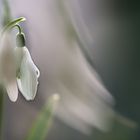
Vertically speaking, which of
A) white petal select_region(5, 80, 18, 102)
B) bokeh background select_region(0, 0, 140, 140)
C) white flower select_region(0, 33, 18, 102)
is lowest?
bokeh background select_region(0, 0, 140, 140)

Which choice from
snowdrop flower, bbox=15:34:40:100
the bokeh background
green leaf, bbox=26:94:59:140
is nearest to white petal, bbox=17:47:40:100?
snowdrop flower, bbox=15:34:40:100

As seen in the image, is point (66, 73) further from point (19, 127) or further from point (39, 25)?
point (19, 127)

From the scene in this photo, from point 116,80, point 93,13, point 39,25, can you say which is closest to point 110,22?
point 93,13

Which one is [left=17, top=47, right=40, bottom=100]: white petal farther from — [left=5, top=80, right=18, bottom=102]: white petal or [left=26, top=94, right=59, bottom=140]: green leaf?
[left=26, top=94, right=59, bottom=140]: green leaf

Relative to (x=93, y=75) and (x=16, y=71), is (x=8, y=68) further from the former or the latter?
(x=93, y=75)

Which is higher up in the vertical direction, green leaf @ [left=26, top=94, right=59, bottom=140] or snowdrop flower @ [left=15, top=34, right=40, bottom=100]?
snowdrop flower @ [left=15, top=34, right=40, bottom=100]

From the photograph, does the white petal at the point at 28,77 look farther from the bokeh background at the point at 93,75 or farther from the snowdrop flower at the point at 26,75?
the bokeh background at the point at 93,75
